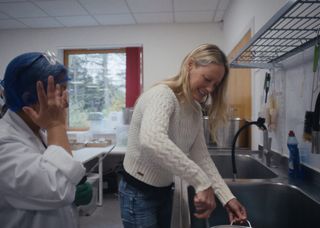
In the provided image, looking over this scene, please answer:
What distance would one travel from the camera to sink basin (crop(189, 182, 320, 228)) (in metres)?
1.07

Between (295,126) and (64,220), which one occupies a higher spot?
(295,126)

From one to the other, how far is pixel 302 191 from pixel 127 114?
9.39 ft

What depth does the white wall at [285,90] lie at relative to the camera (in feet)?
4.06

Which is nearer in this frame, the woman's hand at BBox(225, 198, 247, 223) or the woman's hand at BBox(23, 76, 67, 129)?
the woman's hand at BBox(23, 76, 67, 129)

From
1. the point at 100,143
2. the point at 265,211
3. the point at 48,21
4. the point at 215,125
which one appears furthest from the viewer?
the point at 48,21

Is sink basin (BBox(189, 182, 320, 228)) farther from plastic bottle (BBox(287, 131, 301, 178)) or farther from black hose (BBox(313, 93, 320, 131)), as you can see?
black hose (BBox(313, 93, 320, 131))

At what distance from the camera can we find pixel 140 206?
1001 millimetres

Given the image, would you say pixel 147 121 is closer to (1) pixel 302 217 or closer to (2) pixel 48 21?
(1) pixel 302 217

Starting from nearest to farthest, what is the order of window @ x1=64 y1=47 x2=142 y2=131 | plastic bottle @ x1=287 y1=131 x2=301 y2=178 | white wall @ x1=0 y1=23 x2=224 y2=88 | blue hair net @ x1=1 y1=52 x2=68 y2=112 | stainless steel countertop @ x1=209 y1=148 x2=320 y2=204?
blue hair net @ x1=1 y1=52 x2=68 y2=112 → stainless steel countertop @ x1=209 y1=148 x2=320 y2=204 → plastic bottle @ x1=287 y1=131 x2=301 y2=178 → white wall @ x1=0 y1=23 x2=224 y2=88 → window @ x1=64 y1=47 x2=142 y2=131

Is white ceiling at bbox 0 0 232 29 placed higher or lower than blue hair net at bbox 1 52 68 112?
higher

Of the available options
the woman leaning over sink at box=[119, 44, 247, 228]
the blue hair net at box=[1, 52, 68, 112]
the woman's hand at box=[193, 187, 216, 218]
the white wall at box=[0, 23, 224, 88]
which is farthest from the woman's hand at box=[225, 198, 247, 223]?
the white wall at box=[0, 23, 224, 88]

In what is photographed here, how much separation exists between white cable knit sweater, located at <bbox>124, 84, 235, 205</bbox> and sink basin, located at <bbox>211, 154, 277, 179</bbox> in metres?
0.63

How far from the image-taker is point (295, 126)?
137 cm

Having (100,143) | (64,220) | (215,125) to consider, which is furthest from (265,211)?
(100,143)
